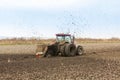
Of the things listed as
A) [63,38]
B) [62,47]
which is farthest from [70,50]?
[63,38]

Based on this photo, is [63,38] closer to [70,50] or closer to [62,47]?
[62,47]

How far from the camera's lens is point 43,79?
16547mm

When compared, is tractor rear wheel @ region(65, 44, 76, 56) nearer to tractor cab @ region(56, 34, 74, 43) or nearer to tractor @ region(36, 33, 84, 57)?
tractor @ region(36, 33, 84, 57)

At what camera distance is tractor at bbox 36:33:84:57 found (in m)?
31.2

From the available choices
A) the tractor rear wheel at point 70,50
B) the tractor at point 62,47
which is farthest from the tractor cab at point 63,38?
the tractor rear wheel at point 70,50

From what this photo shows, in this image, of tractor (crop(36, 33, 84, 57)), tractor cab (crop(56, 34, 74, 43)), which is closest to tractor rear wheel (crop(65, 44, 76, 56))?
tractor (crop(36, 33, 84, 57))

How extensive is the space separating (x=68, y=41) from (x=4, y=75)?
1479cm

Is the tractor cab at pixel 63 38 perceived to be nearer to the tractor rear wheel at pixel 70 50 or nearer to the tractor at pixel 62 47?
the tractor at pixel 62 47

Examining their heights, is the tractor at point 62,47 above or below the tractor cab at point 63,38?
below

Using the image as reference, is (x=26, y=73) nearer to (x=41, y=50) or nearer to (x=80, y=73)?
(x=80, y=73)

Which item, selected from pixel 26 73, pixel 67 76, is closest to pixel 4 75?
pixel 26 73

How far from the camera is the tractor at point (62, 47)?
31156 mm

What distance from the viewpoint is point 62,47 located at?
3131 centimetres

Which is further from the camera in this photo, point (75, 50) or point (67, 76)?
point (75, 50)
